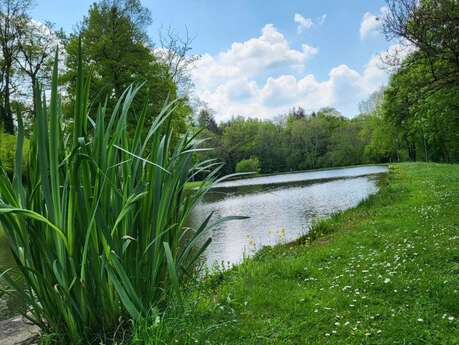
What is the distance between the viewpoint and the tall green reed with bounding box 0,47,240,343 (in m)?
2.24

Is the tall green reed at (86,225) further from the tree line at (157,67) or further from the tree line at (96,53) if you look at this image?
the tree line at (96,53)

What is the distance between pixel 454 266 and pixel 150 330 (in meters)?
3.85

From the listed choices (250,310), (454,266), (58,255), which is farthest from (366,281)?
(58,255)

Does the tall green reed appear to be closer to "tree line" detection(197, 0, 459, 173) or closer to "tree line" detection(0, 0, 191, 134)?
"tree line" detection(197, 0, 459, 173)

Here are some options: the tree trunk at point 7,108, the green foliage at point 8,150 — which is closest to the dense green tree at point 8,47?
the tree trunk at point 7,108

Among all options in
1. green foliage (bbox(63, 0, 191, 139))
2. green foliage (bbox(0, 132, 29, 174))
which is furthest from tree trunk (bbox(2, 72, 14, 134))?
green foliage (bbox(0, 132, 29, 174))

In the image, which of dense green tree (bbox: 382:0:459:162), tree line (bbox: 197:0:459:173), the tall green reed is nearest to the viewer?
the tall green reed

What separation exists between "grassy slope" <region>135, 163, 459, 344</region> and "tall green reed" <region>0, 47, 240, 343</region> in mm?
401

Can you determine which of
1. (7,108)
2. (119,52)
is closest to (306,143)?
(119,52)

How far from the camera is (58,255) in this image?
232cm

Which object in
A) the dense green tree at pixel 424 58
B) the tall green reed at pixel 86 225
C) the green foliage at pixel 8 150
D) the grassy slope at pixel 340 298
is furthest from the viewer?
the green foliage at pixel 8 150

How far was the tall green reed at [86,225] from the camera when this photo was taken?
2.24m

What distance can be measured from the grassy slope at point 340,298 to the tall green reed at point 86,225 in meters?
0.40

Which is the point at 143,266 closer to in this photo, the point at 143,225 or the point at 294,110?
the point at 143,225
